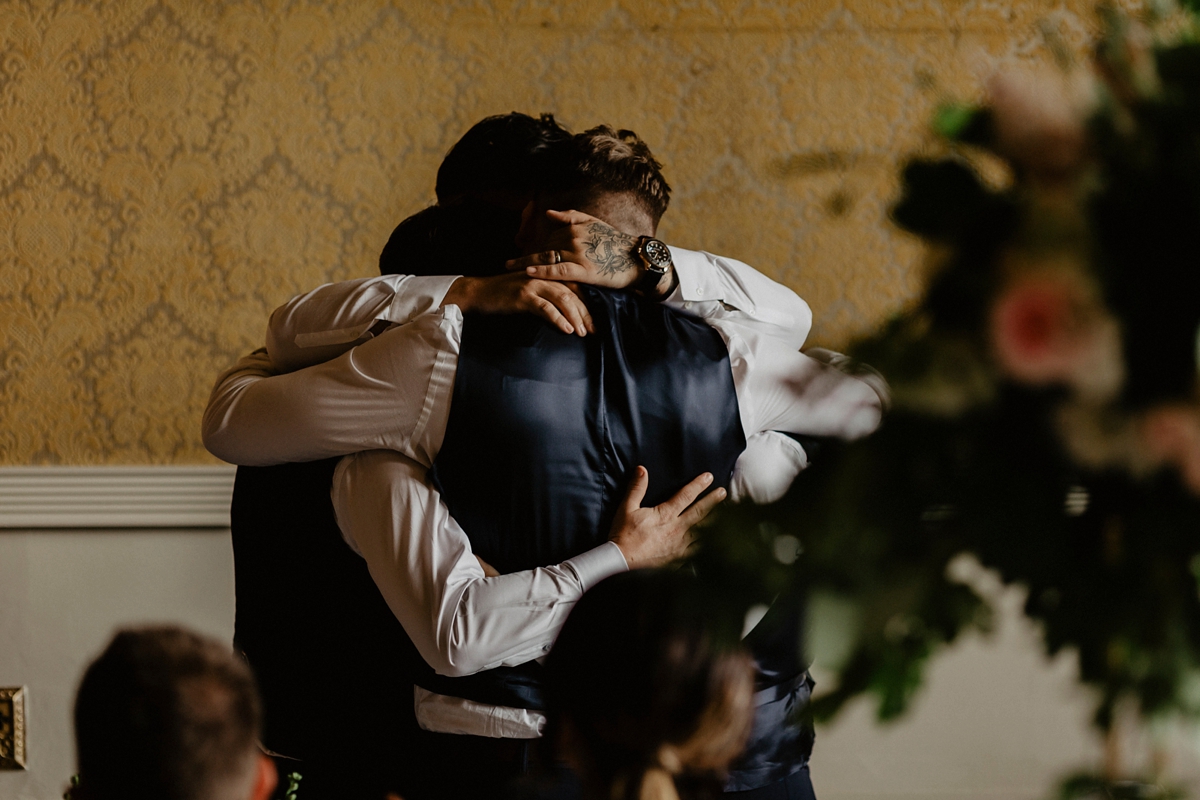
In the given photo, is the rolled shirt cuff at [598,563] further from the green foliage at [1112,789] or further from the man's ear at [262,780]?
the green foliage at [1112,789]

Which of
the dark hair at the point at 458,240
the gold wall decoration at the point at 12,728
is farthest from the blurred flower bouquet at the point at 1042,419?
the gold wall decoration at the point at 12,728

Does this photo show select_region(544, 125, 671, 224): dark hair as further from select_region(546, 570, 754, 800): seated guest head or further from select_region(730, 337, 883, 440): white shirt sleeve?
select_region(546, 570, 754, 800): seated guest head

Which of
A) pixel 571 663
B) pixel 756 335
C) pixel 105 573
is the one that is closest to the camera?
pixel 571 663

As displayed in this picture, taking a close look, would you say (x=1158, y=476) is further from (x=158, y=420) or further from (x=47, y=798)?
(x=47, y=798)

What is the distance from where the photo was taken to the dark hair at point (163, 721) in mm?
960

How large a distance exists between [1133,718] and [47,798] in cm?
289

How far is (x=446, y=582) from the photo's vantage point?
1.17 meters

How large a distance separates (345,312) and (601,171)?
0.43 metres

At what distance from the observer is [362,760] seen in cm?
138

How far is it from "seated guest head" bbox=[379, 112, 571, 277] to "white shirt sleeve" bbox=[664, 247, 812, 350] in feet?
Result: 1.02

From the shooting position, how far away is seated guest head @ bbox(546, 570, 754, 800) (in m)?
0.75

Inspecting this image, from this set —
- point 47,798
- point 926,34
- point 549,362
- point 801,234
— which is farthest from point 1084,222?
point 47,798

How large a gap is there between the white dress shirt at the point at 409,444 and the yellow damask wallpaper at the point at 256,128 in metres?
1.33

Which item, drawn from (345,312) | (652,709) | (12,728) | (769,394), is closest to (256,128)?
(345,312)
